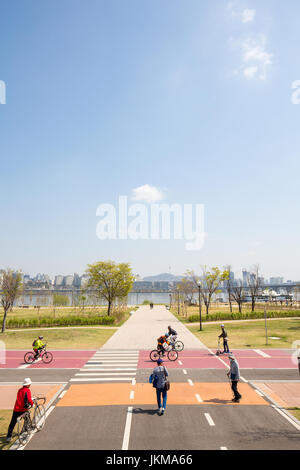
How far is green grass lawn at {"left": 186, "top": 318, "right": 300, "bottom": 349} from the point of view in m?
23.9

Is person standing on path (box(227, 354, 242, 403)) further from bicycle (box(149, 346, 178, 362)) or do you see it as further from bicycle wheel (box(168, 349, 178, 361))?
bicycle wheel (box(168, 349, 178, 361))

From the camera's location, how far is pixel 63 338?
26.8 m

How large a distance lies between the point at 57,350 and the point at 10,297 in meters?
15.0

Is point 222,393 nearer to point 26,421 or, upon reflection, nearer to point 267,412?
point 267,412

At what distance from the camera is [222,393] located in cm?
→ 1264

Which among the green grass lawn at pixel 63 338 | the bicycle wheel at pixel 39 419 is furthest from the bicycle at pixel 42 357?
the bicycle wheel at pixel 39 419

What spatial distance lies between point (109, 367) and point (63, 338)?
11319 millimetres

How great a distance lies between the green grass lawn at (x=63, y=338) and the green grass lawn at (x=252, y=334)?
31.0 ft

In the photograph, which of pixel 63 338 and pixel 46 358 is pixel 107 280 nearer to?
pixel 63 338

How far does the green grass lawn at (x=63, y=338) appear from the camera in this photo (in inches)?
947

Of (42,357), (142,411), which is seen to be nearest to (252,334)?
(42,357)

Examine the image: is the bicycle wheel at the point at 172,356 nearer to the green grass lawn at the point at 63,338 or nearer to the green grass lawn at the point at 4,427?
the green grass lawn at the point at 63,338

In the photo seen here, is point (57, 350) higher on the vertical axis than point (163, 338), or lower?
lower

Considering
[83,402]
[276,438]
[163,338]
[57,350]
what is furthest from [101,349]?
[276,438]
